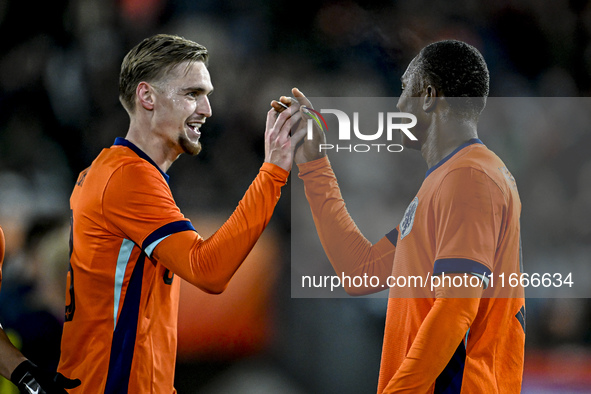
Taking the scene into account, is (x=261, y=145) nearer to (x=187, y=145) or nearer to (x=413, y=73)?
(x=187, y=145)

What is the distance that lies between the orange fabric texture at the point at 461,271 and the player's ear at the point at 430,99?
0.16 meters

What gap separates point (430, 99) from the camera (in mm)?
1592

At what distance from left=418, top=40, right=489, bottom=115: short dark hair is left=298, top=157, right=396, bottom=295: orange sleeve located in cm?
50

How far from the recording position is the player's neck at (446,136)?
157 cm

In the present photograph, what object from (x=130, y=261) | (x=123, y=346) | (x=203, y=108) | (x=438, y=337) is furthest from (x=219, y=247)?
(x=438, y=337)

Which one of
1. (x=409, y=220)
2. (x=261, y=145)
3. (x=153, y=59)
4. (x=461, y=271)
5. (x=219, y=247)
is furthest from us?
(x=261, y=145)

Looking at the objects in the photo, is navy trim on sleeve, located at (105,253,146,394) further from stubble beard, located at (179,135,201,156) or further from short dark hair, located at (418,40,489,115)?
short dark hair, located at (418,40,489,115)

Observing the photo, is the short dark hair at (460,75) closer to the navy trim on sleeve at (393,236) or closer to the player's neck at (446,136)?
the player's neck at (446,136)

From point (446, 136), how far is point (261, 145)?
81 centimetres

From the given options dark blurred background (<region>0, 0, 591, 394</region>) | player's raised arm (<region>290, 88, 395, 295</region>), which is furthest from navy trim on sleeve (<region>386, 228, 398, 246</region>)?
dark blurred background (<region>0, 0, 591, 394</region>)

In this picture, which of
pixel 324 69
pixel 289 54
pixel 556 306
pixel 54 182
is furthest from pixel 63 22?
pixel 556 306

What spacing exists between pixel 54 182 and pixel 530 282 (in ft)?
6.33

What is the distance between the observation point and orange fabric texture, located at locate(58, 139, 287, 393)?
59.8 inches

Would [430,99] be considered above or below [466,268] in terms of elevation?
above
